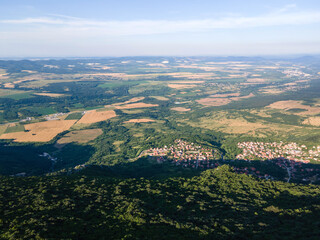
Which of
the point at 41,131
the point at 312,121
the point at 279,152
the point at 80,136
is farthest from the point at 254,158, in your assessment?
the point at 41,131

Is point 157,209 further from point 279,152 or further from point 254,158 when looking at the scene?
point 279,152

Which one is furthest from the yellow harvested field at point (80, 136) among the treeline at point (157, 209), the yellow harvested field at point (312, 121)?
the yellow harvested field at point (312, 121)

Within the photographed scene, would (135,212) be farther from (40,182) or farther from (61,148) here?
(61,148)

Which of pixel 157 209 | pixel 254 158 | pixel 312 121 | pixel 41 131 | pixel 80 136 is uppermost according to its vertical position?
pixel 157 209

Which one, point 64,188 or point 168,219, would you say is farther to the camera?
point 64,188

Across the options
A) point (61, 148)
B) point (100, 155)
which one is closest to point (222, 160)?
point (100, 155)
